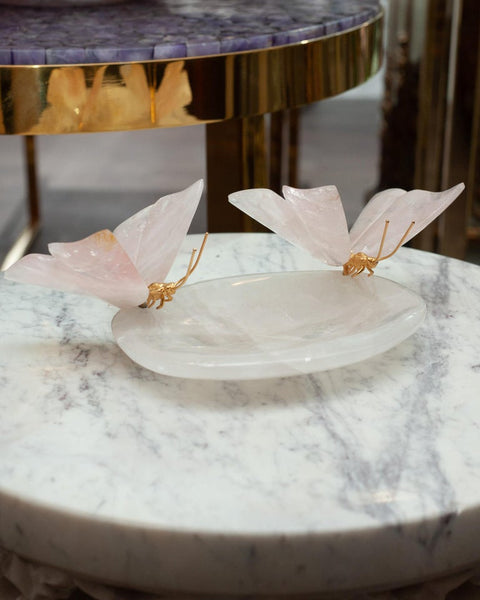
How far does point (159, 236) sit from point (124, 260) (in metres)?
0.03

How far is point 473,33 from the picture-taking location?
1.17 meters

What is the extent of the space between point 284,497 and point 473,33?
947mm

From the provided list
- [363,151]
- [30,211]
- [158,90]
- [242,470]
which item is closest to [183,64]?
[158,90]

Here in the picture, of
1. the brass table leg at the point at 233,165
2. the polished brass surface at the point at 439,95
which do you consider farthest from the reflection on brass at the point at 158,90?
the polished brass surface at the point at 439,95

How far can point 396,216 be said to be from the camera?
56 centimetres

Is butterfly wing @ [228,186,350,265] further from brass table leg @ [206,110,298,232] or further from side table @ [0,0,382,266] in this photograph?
brass table leg @ [206,110,298,232]

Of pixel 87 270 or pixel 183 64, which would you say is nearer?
pixel 87 270

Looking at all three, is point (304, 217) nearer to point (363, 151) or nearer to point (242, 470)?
point (242, 470)

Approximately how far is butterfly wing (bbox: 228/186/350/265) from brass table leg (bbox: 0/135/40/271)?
0.97 meters

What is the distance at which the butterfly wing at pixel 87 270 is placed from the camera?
476 millimetres

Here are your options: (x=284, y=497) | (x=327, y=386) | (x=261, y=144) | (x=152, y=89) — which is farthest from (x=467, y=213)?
(x=284, y=497)

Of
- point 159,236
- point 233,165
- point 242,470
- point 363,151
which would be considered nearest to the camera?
point 242,470

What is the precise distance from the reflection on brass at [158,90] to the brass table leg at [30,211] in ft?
2.55

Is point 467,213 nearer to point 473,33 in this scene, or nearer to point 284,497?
point 473,33
